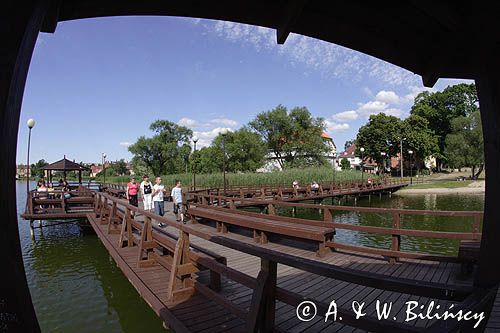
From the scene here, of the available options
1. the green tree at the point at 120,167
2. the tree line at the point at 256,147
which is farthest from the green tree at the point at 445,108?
the green tree at the point at 120,167

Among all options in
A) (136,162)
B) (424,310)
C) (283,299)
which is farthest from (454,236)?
(136,162)

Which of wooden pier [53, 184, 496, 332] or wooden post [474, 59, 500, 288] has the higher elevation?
wooden post [474, 59, 500, 288]

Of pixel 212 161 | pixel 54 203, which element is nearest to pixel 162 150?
pixel 212 161

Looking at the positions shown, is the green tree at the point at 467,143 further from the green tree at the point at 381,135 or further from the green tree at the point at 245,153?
the green tree at the point at 245,153

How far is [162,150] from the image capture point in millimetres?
68875

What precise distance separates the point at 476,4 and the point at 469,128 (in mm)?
57388

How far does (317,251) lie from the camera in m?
6.88

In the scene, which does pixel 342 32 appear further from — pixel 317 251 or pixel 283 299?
pixel 317 251

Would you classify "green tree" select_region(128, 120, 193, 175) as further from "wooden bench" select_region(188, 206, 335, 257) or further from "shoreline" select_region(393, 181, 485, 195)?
"wooden bench" select_region(188, 206, 335, 257)

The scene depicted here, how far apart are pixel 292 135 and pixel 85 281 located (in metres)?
56.0

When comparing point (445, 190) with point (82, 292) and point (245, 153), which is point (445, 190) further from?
point (82, 292)

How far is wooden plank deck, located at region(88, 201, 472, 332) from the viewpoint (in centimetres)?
352

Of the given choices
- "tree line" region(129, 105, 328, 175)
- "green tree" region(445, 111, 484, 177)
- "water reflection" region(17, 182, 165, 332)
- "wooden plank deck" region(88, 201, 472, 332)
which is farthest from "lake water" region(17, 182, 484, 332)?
"tree line" region(129, 105, 328, 175)

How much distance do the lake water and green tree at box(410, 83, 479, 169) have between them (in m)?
53.3
